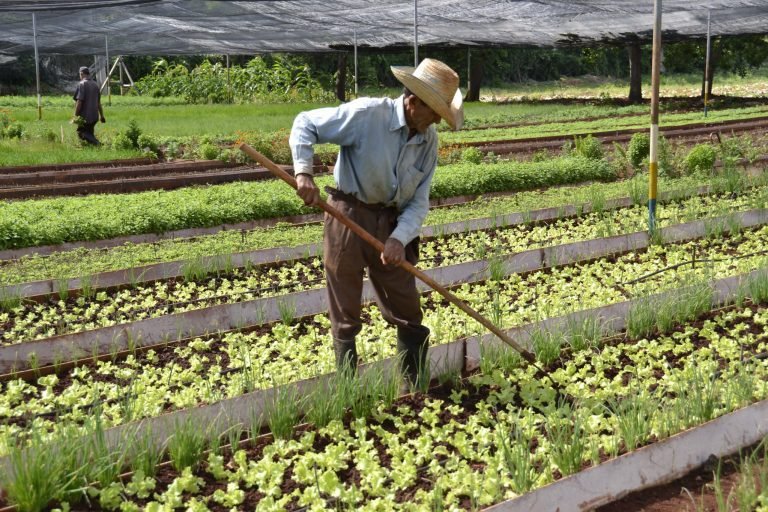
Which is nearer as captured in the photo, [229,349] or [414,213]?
[414,213]

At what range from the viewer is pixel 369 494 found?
3.24 metres

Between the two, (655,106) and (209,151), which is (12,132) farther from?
(655,106)

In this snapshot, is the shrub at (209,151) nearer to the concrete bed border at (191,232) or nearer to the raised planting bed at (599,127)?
the raised planting bed at (599,127)

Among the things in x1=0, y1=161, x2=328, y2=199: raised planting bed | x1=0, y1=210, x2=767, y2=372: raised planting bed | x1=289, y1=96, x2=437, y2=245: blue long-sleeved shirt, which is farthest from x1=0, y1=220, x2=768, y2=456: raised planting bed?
x1=0, y1=161, x2=328, y2=199: raised planting bed

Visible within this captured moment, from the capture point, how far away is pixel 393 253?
3.79 metres

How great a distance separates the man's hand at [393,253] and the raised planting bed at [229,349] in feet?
1.95

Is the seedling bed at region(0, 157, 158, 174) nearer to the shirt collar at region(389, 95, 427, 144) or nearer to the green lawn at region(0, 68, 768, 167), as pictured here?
the green lawn at region(0, 68, 768, 167)

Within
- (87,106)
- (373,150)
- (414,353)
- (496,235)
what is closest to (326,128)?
(373,150)

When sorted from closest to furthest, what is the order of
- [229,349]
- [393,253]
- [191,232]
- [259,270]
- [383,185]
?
[393,253]
[383,185]
[229,349]
[259,270]
[191,232]

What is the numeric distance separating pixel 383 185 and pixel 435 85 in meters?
0.47

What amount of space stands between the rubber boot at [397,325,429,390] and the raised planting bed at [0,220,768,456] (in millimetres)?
114

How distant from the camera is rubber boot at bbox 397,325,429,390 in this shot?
4159mm

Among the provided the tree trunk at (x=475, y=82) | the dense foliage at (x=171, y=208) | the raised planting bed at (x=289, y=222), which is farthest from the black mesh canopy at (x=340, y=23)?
the raised planting bed at (x=289, y=222)

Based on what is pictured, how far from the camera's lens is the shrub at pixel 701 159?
1082 cm
